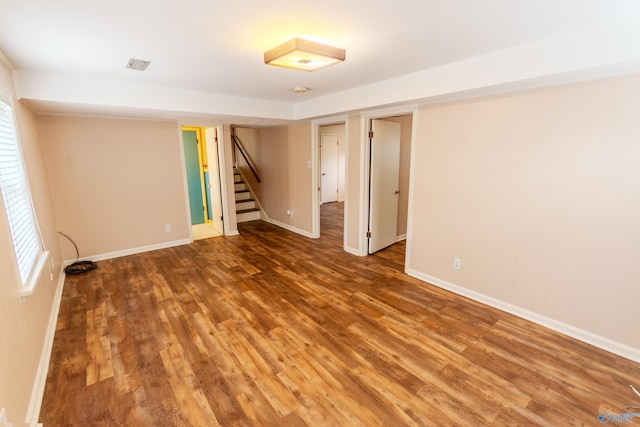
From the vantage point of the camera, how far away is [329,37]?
210 centimetres

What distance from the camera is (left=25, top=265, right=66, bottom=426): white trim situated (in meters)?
1.73

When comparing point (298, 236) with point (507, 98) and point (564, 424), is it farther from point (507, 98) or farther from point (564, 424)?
point (564, 424)

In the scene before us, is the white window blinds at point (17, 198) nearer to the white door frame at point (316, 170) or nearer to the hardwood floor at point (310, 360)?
the hardwood floor at point (310, 360)

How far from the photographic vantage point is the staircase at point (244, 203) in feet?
22.9

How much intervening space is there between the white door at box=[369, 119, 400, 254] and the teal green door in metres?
3.87

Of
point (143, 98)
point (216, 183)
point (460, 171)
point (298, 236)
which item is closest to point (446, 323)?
point (460, 171)

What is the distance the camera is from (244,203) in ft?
23.3

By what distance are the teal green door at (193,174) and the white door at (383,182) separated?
3866mm

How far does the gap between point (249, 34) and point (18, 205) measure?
2309 mm

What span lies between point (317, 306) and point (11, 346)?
87.6 inches

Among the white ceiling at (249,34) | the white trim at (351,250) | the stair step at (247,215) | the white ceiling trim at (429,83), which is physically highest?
the white ceiling at (249,34)

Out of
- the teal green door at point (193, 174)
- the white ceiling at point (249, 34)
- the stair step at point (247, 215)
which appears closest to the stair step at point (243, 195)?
the stair step at point (247, 215)

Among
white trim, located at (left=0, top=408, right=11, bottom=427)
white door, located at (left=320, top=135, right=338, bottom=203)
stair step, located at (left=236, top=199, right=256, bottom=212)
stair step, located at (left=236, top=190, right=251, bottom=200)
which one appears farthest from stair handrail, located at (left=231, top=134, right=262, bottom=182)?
white trim, located at (left=0, top=408, right=11, bottom=427)

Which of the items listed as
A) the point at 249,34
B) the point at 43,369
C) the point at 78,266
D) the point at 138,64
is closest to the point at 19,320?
the point at 43,369
